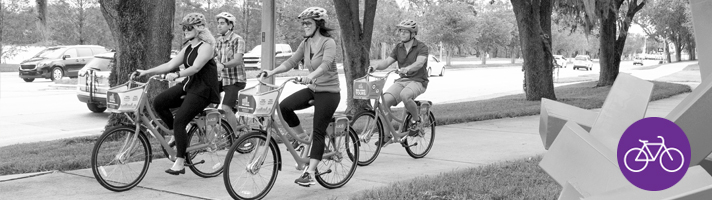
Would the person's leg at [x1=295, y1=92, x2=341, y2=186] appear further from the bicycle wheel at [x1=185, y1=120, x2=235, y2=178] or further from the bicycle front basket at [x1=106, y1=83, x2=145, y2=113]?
the bicycle front basket at [x1=106, y1=83, x2=145, y2=113]

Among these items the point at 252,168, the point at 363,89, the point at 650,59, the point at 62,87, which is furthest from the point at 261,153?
the point at 650,59

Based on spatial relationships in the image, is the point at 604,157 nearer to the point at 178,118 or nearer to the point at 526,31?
the point at 178,118

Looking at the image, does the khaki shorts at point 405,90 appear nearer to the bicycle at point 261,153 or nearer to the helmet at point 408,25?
the helmet at point 408,25

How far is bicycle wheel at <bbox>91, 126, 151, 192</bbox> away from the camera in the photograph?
237 inches

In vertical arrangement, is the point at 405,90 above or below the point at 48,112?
→ above

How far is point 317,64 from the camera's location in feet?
20.9

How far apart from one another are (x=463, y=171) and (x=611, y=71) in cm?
1922

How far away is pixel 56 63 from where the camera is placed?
28.5 metres

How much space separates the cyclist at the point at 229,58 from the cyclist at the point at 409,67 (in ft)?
5.61

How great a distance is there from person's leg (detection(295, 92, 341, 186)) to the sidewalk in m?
0.21

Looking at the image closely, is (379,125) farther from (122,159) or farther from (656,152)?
(656,152)

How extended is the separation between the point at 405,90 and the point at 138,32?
12.2ft

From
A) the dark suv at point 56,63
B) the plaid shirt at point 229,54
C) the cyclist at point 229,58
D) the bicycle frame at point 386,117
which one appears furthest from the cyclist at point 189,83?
the dark suv at point 56,63

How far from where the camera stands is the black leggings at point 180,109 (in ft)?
21.0
